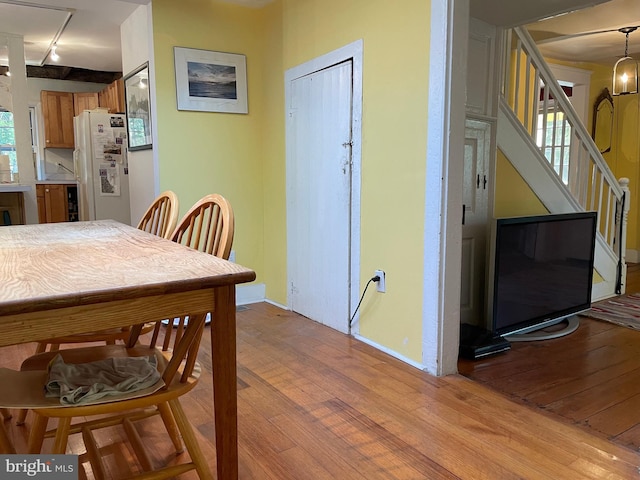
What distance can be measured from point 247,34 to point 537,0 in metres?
1.90

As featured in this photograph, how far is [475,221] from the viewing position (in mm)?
2961

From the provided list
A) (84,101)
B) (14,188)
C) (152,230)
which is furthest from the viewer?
(84,101)

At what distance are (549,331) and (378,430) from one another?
184 centimetres

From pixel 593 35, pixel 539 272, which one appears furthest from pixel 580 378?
pixel 593 35

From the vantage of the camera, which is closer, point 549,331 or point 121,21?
point 549,331

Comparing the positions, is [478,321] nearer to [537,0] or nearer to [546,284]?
[546,284]

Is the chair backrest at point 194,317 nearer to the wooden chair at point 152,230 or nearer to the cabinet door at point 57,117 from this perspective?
the wooden chair at point 152,230

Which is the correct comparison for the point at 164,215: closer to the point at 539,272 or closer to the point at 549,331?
the point at 539,272

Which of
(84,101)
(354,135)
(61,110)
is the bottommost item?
(354,135)

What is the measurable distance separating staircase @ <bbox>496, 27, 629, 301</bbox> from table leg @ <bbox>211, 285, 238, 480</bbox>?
8.06 feet

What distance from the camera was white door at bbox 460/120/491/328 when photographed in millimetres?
2867

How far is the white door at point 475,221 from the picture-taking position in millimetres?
2867

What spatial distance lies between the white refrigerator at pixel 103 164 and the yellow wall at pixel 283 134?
6.23 feet

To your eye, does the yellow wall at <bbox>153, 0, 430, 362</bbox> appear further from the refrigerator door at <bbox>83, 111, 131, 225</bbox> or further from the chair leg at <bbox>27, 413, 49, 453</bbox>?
the refrigerator door at <bbox>83, 111, 131, 225</bbox>
